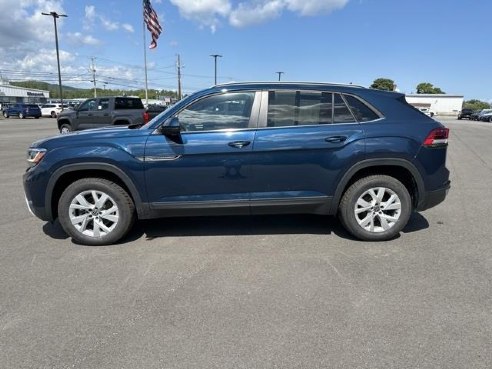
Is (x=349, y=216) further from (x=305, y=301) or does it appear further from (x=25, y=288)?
(x=25, y=288)

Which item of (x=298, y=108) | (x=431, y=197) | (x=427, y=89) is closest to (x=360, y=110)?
(x=298, y=108)

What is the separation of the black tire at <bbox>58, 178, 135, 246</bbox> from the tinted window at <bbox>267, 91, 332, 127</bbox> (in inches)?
75.0

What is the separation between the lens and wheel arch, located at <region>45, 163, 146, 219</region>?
13.8ft

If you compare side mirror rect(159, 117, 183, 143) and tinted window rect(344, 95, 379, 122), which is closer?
side mirror rect(159, 117, 183, 143)

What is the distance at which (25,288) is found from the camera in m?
3.47

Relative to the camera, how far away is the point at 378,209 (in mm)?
4461

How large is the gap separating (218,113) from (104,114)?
1282 cm

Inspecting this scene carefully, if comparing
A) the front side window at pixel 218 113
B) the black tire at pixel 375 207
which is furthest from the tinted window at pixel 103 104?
the black tire at pixel 375 207

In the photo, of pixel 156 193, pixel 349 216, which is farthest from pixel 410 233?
pixel 156 193

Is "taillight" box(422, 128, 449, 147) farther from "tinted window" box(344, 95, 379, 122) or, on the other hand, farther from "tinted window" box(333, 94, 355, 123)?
"tinted window" box(333, 94, 355, 123)

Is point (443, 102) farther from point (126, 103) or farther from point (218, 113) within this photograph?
point (218, 113)

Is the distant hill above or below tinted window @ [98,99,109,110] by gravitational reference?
above

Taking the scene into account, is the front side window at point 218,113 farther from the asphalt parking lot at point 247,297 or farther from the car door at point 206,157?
the asphalt parking lot at point 247,297

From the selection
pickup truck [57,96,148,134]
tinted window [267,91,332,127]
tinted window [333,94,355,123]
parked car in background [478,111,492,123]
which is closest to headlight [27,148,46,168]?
tinted window [267,91,332,127]
